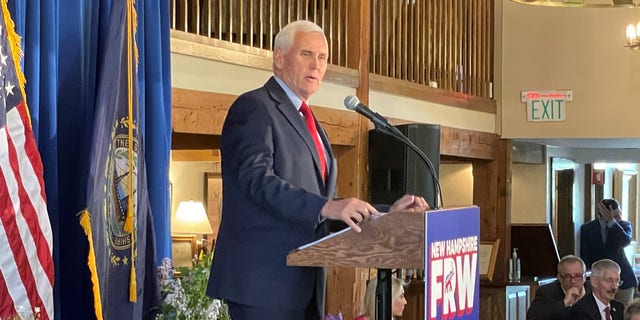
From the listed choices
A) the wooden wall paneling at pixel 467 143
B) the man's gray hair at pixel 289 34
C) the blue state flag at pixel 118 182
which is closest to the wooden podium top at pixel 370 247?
the man's gray hair at pixel 289 34

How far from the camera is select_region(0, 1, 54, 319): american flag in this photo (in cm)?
363

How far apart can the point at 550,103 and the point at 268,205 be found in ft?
24.2

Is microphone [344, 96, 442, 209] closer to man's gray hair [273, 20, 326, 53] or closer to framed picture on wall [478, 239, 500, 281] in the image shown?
man's gray hair [273, 20, 326, 53]

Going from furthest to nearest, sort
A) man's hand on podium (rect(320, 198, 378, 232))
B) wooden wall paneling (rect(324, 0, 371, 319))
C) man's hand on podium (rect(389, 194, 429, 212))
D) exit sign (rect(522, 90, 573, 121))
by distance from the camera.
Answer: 1. exit sign (rect(522, 90, 573, 121))
2. wooden wall paneling (rect(324, 0, 371, 319))
3. man's hand on podium (rect(389, 194, 429, 212))
4. man's hand on podium (rect(320, 198, 378, 232))

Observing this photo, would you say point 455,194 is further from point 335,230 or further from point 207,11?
point 335,230

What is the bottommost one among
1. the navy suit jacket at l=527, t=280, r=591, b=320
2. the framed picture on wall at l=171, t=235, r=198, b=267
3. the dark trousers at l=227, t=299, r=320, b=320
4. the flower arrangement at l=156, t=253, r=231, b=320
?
the navy suit jacket at l=527, t=280, r=591, b=320

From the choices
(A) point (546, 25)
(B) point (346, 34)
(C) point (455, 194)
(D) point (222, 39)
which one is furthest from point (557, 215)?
(D) point (222, 39)

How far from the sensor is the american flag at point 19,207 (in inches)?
143

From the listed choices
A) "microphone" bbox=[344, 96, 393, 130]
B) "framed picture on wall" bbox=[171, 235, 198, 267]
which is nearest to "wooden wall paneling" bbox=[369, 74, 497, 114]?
"framed picture on wall" bbox=[171, 235, 198, 267]

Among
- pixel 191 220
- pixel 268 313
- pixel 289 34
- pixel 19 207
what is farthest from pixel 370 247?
pixel 191 220

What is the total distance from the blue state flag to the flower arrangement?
136mm

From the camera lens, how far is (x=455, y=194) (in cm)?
1103

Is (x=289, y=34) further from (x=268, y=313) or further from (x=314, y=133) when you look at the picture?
(x=268, y=313)

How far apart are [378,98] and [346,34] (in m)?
0.66
